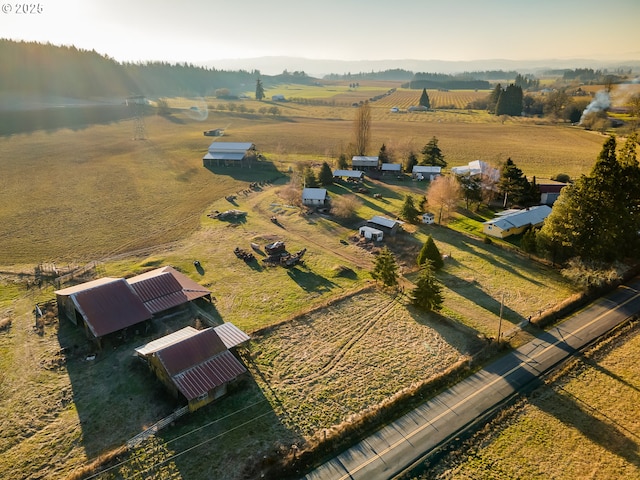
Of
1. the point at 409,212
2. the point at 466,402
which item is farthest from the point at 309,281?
the point at 409,212

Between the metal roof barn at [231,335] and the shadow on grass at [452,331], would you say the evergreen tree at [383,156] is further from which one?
the metal roof barn at [231,335]

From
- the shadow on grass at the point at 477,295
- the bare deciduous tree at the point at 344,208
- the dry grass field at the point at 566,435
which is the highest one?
the bare deciduous tree at the point at 344,208

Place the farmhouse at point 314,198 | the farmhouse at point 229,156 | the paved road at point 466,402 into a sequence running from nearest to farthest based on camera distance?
the paved road at point 466,402 < the farmhouse at point 314,198 < the farmhouse at point 229,156

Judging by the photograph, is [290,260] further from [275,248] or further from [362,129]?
[362,129]


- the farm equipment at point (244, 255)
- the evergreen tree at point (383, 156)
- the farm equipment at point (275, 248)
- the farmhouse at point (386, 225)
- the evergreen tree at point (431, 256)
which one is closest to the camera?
the evergreen tree at point (431, 256)

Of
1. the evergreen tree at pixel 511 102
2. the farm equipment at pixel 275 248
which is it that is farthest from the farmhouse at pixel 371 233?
the evergreen tree at pixel 511 102

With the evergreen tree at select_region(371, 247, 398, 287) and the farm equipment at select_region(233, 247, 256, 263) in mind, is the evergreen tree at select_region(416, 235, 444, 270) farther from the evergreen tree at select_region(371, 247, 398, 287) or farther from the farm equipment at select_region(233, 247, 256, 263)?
the farm equipment at select_region(233, 247, 256, 263)
